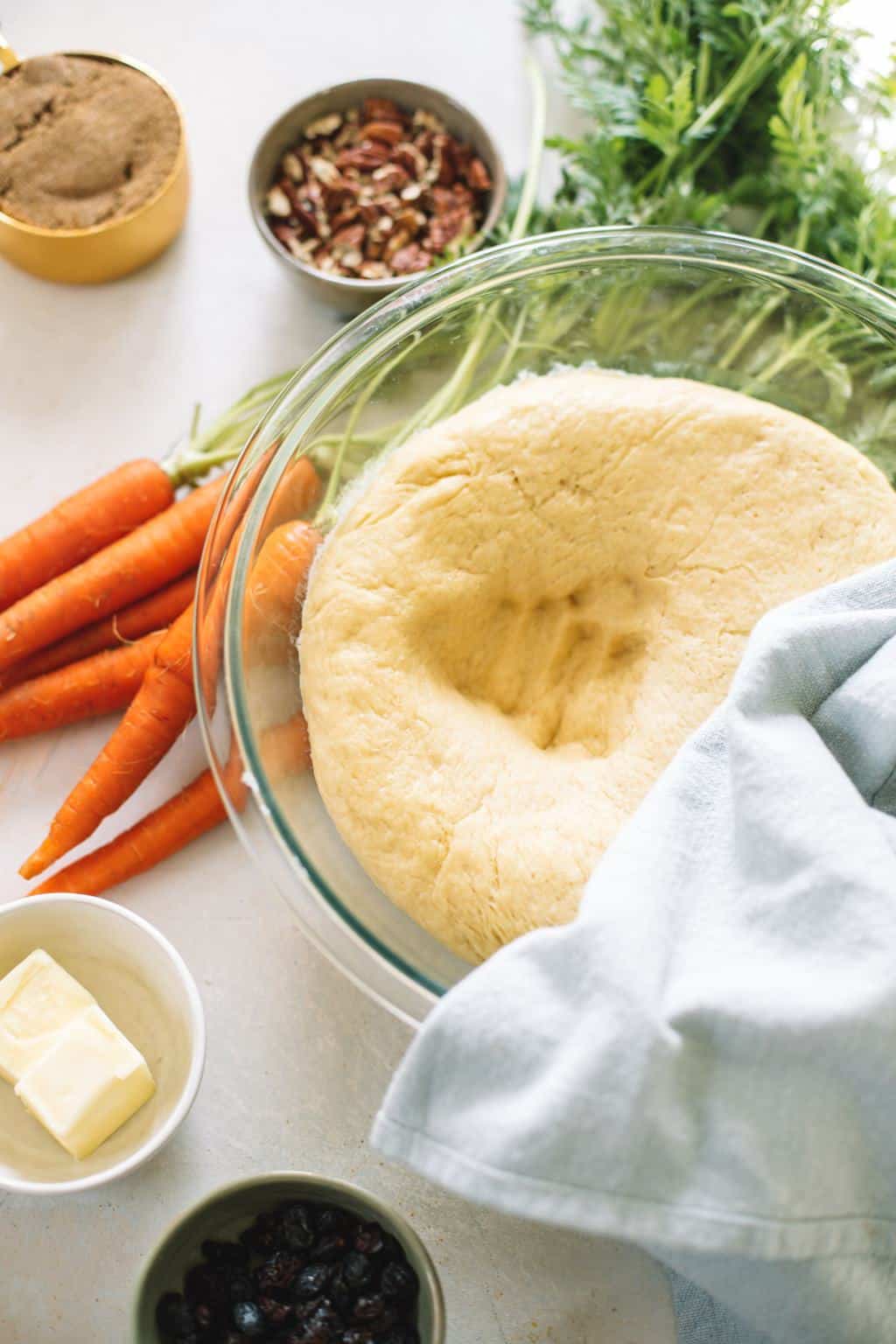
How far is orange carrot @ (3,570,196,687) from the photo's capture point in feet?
5.35

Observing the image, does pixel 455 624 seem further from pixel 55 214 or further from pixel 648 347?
pixel 55 214

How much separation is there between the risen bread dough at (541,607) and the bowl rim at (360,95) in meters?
0.33

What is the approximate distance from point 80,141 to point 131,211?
0.10m

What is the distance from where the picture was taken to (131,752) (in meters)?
1.50

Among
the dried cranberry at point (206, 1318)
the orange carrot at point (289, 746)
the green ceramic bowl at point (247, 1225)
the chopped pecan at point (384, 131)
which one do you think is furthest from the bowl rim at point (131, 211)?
the dried cranberry at point (206, 1318)

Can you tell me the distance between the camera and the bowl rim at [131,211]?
60.4 inches

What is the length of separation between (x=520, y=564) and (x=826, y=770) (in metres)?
0.40

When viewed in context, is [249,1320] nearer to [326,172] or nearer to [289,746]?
[289,746]

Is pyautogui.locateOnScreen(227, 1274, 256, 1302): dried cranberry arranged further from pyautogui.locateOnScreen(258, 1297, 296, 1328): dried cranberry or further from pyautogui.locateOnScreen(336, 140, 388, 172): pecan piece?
pyautogui.locateOnScreen(336, 140, 388, 172): pecan piece

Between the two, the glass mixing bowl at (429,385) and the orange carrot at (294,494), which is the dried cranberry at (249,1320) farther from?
the orange carrot at (294,494)

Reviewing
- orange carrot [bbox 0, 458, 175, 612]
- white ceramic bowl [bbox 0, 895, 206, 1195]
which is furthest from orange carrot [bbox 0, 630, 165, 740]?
white ceramic bowl [bbox 0, 895, 206, 1195]

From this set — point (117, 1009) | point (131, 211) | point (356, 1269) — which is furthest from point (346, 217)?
point (356, 1269)

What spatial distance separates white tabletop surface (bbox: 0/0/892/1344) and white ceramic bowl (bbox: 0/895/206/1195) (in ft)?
0.22

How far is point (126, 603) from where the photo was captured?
164 centimetres
